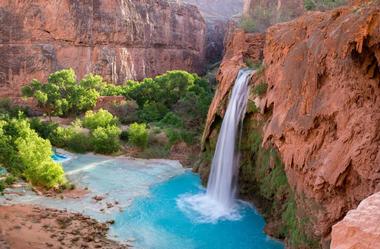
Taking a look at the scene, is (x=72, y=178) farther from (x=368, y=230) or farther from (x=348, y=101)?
(x=368, y=230)

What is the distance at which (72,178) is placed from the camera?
77.8 ft

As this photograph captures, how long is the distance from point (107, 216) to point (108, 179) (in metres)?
6.30

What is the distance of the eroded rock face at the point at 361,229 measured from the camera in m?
3.29

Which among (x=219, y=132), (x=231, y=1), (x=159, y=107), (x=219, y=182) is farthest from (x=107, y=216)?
(x=231, y=1)

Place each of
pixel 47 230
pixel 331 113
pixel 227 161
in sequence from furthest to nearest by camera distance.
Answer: pixel 227 161, pixel 47 230, pixel 331 113

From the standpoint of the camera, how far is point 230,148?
67.8 feet

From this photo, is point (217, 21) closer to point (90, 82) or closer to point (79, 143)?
point (90, 82)

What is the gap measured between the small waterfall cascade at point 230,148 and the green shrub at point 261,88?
1.11m

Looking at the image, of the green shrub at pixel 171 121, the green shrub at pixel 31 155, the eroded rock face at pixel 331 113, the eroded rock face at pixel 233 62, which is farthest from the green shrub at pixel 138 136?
the eroded rock face at pixel 331 113

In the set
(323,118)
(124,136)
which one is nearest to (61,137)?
(124,136)

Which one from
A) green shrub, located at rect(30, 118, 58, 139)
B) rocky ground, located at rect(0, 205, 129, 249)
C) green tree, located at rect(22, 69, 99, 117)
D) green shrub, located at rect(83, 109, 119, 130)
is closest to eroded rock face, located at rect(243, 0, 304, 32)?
green shrub, located at rect(83, 109, 119, 130)

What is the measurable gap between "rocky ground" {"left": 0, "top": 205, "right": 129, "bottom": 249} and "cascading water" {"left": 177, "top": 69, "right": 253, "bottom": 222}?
5.24 m

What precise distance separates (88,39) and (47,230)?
3651 centimetres

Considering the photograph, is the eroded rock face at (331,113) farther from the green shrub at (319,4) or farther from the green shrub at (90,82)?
the green shrub at (90,82)
